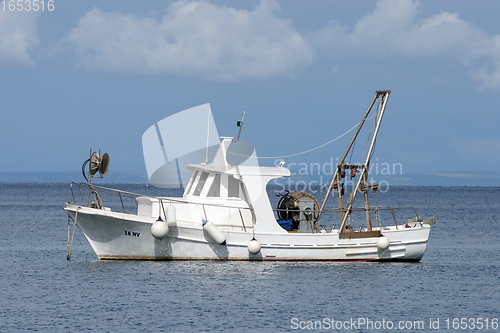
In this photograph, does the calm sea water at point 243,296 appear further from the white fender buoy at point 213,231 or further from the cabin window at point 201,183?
the cabin window at point 201,183

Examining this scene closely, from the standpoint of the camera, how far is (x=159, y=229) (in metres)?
20.7

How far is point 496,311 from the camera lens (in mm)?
17891

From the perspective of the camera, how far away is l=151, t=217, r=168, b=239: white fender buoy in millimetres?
20688

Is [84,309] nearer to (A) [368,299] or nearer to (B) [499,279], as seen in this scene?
(A) [368,299]

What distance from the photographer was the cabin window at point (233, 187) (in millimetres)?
22312

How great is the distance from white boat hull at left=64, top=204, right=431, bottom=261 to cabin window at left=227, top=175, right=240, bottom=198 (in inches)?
51.0

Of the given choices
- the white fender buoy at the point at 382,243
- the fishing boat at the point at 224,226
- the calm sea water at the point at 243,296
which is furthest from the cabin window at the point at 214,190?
the white fender buoy at the point at 382,243

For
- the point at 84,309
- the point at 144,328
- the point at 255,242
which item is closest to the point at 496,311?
the point at 255,242

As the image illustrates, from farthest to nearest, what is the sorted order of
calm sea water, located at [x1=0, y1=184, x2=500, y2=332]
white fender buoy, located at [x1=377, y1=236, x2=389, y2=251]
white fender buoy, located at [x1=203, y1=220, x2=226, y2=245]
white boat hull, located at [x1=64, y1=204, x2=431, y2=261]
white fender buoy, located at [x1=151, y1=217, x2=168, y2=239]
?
white fender buoy, located at [x1=377, y1=236, x2=389, y2=251] < white boat hull, located at [x1=64, y1=204, x2=431, y2=261] < white fender buoy, located at [x1=203, y1=220, x2=226, y2=245] < white fender buoy, located at [x1=151, y1=217, x2=168, y2=239] < calm sea water, located at [x1=0, y1=184, x2=500, y2=332]

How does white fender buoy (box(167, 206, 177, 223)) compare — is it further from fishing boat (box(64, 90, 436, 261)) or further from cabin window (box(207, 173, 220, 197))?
cabin window (box(207, 173, 220, 197))

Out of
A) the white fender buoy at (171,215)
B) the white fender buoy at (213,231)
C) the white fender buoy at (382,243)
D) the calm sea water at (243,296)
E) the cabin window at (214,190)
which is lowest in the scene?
the calm sea water at (243,296)

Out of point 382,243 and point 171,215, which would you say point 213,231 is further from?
point 382,243

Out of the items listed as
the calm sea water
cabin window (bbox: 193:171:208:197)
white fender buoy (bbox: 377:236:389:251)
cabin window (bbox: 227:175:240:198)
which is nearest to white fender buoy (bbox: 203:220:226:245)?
the calm sea water

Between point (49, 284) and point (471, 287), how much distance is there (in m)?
14.0
